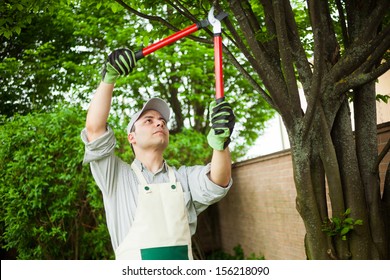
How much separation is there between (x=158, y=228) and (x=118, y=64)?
1.91 ft

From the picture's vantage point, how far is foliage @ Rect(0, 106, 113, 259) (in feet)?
14.9

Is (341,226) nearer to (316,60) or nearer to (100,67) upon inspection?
(316,60)

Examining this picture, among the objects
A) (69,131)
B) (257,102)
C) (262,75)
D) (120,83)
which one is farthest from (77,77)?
(262,75)

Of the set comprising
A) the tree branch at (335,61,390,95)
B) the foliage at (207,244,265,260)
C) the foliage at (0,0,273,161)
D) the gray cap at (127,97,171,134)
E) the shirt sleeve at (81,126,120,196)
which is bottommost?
the foliage at (207,244,265,260)

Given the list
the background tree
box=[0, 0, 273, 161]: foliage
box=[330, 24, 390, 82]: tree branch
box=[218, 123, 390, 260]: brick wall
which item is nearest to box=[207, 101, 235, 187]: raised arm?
box=[330, 24, 390, 82]: tree branch

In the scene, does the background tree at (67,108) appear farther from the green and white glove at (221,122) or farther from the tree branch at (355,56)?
the green and white glove at (221,122)

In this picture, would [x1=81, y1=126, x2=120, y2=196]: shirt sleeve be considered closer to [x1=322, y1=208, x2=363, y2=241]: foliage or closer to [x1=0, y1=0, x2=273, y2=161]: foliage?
[x1=322, y1=208, x2=363, y2=241]: foliage

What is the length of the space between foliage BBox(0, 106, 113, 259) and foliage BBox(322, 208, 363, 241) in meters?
2.94

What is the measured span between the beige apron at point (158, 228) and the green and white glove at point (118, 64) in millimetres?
408

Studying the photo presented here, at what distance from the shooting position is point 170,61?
22.5ft

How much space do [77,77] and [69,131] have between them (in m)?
2.15

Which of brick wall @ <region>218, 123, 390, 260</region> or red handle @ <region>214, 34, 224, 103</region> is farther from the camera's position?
brick wall @ <region>218, 123, 390, 260</region>
